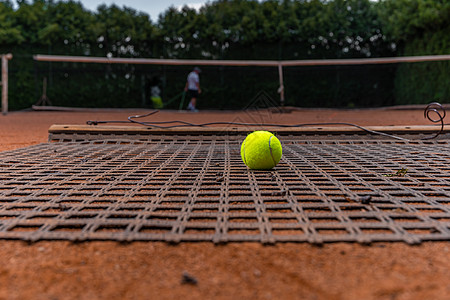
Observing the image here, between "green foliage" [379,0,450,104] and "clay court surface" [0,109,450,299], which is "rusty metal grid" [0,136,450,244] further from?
"green foliage" [379,0,450,104]

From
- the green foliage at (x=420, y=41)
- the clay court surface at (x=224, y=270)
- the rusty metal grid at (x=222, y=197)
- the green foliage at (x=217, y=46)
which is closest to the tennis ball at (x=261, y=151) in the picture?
the rusty metal grid at (x=222, y=197)

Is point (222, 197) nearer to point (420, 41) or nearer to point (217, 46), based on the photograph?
point (217, 46)

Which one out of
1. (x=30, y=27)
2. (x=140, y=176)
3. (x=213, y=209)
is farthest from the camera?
(x=30, y=27)

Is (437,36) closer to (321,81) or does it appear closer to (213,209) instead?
(321,81)

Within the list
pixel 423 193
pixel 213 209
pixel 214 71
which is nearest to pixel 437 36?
pixel 214 71

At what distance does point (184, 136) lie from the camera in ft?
10.4

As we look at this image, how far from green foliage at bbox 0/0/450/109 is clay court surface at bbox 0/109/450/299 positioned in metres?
10.0

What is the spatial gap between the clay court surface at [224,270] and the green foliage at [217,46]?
10039 mm

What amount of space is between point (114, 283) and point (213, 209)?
53 cm

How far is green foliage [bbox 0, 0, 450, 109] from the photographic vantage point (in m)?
10.4

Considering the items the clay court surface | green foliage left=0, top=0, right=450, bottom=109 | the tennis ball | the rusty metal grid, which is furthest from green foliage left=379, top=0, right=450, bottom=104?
the clay court surface

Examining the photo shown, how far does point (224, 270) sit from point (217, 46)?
10627mm

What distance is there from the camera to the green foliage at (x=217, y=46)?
10.4m

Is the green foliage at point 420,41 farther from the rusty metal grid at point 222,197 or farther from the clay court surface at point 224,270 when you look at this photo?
the clay court surface at point 224,270
